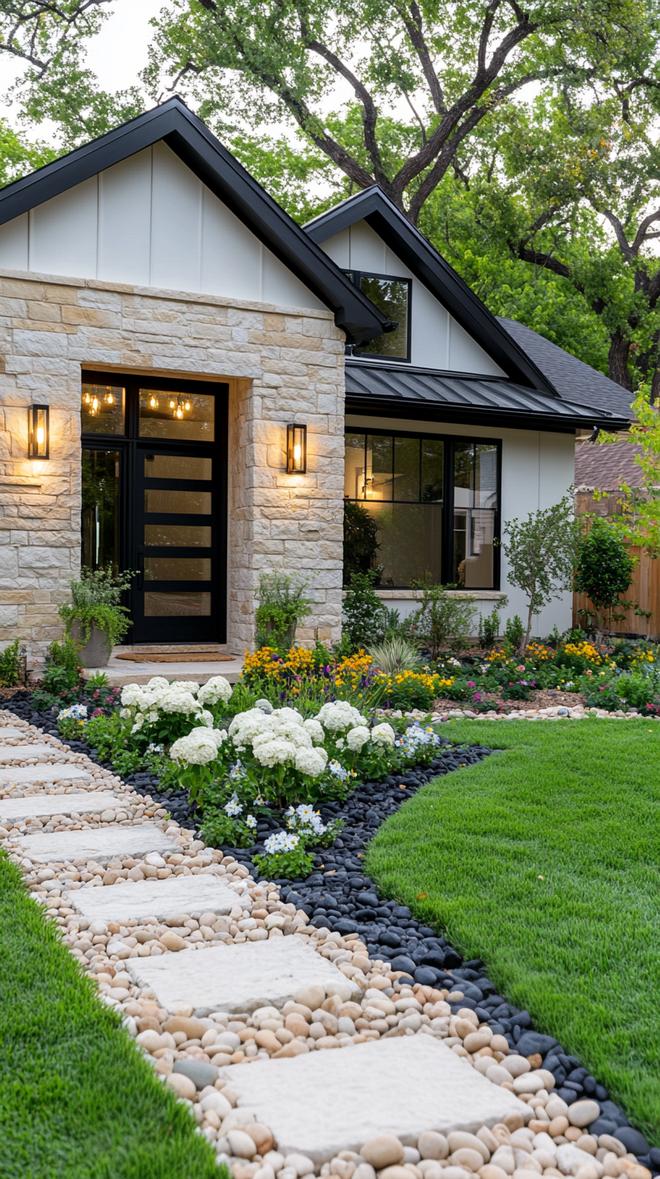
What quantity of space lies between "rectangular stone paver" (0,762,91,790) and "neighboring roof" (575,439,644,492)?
14.9 metres

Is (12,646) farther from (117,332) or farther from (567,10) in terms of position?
(567,10)

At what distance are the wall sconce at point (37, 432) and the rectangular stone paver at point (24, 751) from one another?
3068 mm

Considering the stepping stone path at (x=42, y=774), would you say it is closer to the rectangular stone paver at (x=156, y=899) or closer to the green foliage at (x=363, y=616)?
the rectangular stone paver at (x=156, y=899)

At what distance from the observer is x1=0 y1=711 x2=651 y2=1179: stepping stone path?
1.99 metres

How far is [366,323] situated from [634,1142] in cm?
830

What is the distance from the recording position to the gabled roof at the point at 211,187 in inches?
320

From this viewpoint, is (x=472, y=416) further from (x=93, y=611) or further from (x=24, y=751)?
(x=24, y=751)

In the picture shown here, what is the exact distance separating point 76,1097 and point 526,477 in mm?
10727

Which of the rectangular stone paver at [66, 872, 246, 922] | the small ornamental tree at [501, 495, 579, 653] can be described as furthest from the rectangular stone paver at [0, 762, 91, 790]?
the small ornamental tree at [501, 495, 579, 653]

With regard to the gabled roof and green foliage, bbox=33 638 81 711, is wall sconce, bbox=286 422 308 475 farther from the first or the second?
green foliage, bbox=33 638 81 711

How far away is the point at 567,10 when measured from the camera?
671 inches

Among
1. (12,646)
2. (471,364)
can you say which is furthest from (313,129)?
(12,646)

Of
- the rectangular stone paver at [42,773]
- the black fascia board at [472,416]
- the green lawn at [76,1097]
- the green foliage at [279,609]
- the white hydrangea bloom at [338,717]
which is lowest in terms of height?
the rectangular stone paver at [42,773]

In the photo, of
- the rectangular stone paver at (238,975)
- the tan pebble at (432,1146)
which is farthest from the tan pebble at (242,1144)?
the rectangular stone paver at (238,975)
